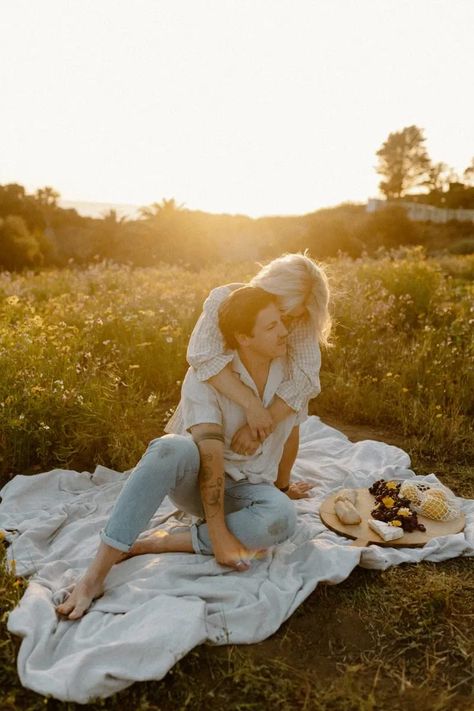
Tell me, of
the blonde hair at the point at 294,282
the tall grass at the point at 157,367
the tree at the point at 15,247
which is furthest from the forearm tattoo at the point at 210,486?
the tree at the point at 15,247

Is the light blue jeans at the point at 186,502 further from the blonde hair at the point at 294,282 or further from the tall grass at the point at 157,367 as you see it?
the tall grass at the point at 157,367

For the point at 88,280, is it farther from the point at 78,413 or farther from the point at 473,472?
the point at 473,472

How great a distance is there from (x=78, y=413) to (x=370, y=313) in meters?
3.58

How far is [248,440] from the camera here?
303 cm

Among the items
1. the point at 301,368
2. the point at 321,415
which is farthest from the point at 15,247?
the point at 301,368

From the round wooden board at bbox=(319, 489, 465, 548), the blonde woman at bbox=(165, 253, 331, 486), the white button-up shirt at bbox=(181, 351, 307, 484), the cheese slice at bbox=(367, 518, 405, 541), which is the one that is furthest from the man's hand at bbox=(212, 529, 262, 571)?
the cheese slice at bbox=(367, 518, 405, 541)

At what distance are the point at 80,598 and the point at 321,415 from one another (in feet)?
10.4

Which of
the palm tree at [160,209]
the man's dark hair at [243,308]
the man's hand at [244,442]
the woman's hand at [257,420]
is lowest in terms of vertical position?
the man's hand at [244,442]

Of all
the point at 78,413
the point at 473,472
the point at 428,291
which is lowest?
the point at 473,472

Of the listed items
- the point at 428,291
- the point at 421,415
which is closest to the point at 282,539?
the point at 421,415

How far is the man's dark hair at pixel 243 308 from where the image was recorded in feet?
9.59

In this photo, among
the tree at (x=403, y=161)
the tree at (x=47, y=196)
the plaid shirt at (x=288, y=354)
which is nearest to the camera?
the plaid shirt at (x=288, y=354)

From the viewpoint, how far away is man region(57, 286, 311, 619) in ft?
9.14

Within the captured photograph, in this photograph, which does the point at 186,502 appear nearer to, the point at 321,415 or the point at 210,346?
the point at 210,346
